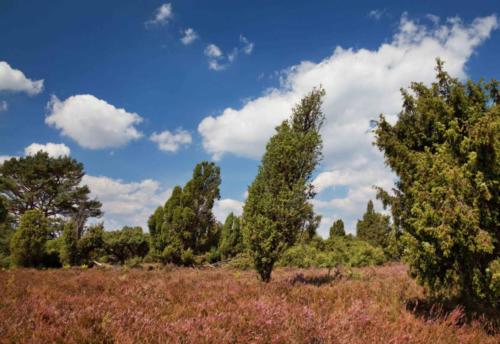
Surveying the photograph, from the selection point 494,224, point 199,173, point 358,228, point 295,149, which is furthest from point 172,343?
point 358,228

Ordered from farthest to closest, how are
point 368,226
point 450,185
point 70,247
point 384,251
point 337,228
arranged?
point 368,226 → point 337,228 → point 70,247 → point 384,251 → point 450,185

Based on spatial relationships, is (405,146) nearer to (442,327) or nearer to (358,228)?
(442,327)

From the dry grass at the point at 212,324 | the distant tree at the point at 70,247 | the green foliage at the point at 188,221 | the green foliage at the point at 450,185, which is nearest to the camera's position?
the dry grass at the point at 212,324

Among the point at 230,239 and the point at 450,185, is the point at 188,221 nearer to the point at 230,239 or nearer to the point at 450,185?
the point at 230,239

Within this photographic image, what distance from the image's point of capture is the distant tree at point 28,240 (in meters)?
22.4

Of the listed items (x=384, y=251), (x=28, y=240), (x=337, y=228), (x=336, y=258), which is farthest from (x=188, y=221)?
(x=337, y=228)

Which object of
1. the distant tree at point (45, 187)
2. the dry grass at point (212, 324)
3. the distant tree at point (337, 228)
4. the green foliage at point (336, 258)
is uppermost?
the distant tree at point (45, 187)

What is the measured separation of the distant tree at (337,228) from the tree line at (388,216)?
13.2 m

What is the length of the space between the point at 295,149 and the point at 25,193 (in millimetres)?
36535

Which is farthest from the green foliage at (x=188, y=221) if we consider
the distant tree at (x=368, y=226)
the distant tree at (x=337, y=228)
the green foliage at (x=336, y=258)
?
the distant tree at (x=368, y=226)

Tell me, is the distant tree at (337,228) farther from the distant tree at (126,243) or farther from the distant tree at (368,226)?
the distant tree at (126,243)

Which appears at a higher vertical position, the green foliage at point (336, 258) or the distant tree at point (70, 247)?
the distant tree at point (70, 247)

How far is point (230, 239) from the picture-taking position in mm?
31453

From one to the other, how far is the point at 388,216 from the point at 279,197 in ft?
16.6
